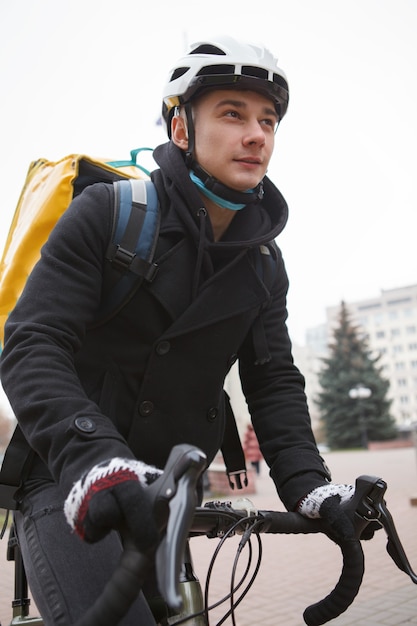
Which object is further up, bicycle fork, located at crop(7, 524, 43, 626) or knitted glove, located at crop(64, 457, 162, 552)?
knitted glove, located at crop(64, 457, 162, 552)

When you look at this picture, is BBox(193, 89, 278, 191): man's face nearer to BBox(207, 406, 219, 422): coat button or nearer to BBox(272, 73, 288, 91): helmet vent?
BBox(272, 73, 288, 91): helmet vent

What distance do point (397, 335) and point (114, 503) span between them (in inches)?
4269

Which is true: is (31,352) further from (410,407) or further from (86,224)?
(410,407)

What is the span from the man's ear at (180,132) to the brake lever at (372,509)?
1.25 meters

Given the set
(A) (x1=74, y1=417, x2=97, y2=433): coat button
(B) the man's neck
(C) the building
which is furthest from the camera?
(C) the building

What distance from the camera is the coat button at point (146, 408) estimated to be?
2.04 m

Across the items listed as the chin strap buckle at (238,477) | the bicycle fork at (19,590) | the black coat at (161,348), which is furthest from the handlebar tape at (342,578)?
the bicycle fork at (19,590)

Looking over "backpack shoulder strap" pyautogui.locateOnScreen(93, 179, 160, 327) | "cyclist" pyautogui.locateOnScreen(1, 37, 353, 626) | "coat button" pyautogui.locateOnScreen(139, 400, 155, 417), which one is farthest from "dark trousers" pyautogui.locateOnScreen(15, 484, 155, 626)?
"backpack shoulder strap" pyautogui.locateOnScreen(93, 179, 160, 327)

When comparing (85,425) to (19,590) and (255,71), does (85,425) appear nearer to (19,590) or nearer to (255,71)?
(19,590)

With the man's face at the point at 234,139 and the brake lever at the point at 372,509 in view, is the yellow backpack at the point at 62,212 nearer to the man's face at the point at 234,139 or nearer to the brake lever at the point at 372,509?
the man's face at the point at 234,139

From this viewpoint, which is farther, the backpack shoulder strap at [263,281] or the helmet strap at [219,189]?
the backpack shoulder strap at [263,281]

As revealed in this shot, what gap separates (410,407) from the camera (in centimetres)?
9838

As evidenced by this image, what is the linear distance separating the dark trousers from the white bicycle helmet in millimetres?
1367

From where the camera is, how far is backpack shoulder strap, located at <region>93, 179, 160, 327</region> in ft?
6.51
